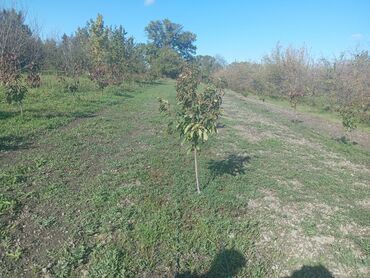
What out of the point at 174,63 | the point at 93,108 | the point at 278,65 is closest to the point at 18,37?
the point at 93,108

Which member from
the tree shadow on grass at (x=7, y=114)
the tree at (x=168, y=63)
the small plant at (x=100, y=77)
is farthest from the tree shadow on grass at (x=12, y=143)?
the tree at (x=168, y=63)

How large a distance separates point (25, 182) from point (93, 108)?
10219 millimetres

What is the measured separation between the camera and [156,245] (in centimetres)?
556

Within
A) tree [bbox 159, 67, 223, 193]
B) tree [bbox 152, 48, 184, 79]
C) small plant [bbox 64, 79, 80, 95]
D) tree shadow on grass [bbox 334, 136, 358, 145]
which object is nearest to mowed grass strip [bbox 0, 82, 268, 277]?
tree [bbox 159, 67, 223, 193]

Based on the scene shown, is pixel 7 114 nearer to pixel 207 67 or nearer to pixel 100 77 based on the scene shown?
pixel 100 77

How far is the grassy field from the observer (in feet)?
17.1

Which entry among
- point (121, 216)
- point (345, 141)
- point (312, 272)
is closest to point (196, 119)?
point (121, 216)

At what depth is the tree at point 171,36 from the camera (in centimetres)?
10356

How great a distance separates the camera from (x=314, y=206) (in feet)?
23.9

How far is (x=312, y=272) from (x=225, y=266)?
4.57ft

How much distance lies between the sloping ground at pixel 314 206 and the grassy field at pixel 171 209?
3 cm

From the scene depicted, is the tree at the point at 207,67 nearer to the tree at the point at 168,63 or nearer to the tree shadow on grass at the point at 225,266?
the tree at the point at 168,63

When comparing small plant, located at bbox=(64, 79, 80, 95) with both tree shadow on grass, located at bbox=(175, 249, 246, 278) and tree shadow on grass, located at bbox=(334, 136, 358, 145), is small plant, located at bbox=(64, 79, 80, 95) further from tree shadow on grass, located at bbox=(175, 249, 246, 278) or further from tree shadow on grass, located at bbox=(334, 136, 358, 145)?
tree shadow on grass, located at bbox=(175, 249, 246, 278)

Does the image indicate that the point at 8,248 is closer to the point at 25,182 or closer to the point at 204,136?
the point at 25,182
